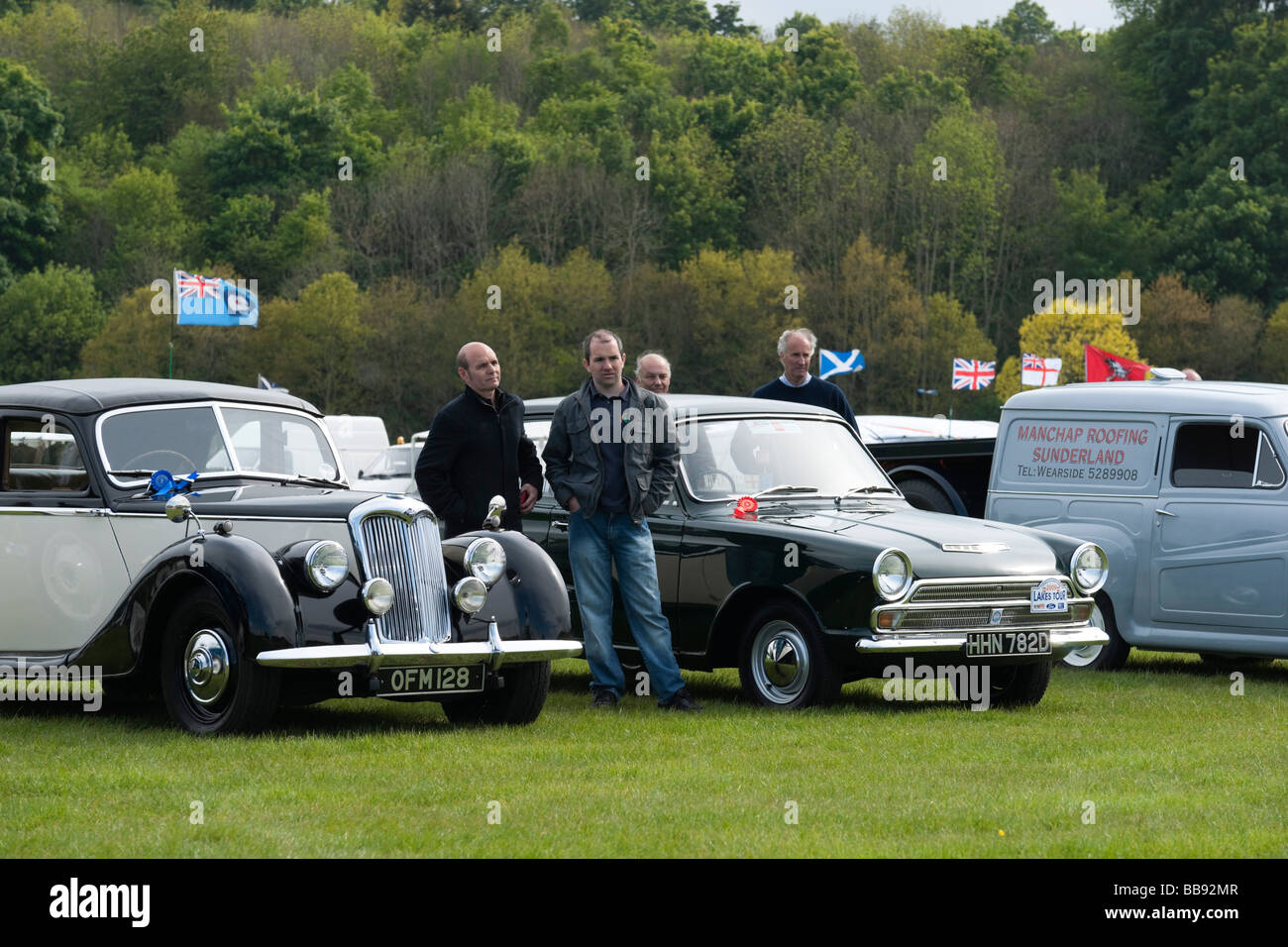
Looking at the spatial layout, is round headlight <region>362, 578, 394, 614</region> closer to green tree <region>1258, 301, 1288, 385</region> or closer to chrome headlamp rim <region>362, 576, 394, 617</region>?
chrome headlamp rim <region>362, 576, 394, 617</region>

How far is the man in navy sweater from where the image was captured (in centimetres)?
1236

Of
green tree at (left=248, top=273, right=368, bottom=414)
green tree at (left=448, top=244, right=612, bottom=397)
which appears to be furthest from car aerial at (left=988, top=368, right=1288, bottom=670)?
green tree at (left=248, top=273, right=368, bottom=414)

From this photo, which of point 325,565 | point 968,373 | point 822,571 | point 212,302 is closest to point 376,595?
point 325,565

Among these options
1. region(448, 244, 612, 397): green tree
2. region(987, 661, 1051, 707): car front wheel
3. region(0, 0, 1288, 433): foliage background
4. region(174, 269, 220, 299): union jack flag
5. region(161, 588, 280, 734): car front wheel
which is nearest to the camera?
region(161, 588, 280, 734): car front wheel

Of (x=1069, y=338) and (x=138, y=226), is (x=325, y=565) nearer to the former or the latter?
(x=1069, y=338)

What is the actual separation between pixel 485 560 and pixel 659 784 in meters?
2.21

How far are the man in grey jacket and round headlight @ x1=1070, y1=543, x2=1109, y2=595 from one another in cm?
263

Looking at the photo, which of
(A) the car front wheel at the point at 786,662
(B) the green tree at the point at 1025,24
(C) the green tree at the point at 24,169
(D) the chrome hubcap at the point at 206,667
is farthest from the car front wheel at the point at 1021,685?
(B) the green tree at the point at 1025,24

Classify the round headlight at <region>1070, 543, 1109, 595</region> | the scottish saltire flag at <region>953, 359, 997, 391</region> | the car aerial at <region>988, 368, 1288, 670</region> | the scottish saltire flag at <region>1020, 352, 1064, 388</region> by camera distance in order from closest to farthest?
the round headlight at <region>1070, 543, 1109, 595</region>, the car aerial at <region>988, 368, 1288, 670</region>, the scottish saltire flag at <region>1020, 352, 1064, 388</region>, the scottish saltire flag at <region>953, 359, 997, 391</region>

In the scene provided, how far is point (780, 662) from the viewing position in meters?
10.2

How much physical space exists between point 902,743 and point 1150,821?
84.1 inches

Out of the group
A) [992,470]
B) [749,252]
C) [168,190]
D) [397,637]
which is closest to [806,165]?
[749,252]

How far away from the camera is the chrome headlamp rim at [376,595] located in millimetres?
8656

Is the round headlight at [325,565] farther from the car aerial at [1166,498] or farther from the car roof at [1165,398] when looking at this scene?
the car aerial at [1166,498]
